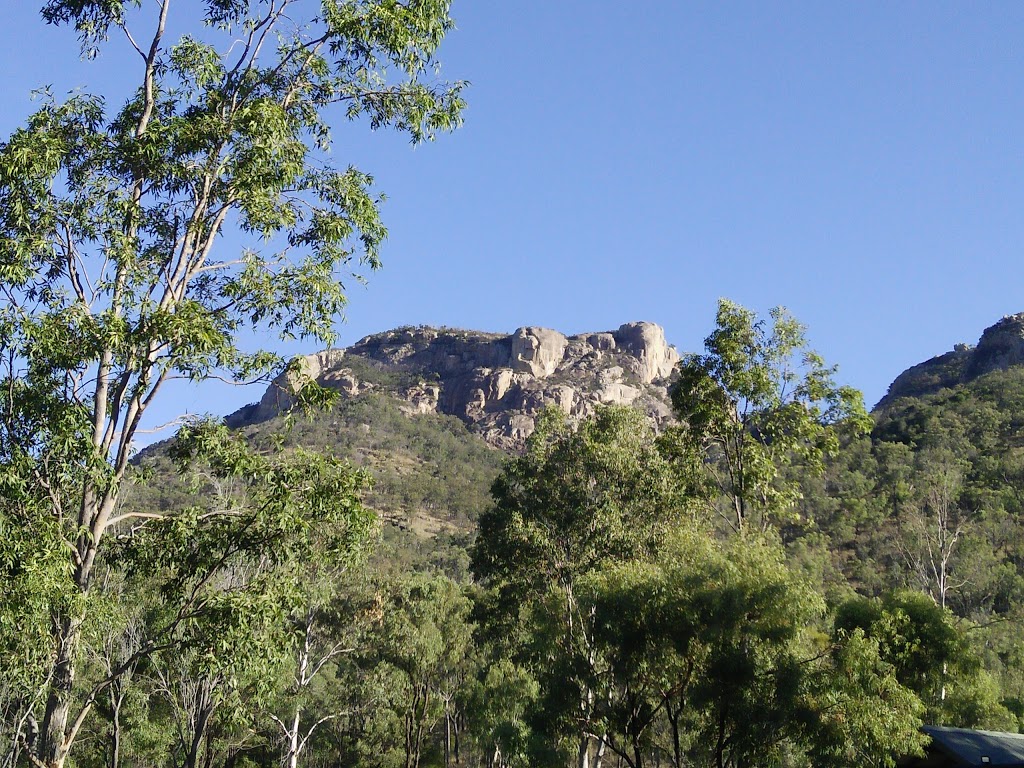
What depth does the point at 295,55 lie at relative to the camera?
918 centimetres

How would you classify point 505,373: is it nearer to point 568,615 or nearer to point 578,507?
point 578,507

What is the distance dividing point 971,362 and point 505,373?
75.2m

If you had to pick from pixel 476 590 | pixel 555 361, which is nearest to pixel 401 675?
pixel 476 590

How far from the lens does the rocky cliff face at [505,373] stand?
151 metres

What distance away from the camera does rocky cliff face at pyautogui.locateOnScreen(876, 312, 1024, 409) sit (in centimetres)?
11306

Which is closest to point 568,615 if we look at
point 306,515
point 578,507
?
point 578,507

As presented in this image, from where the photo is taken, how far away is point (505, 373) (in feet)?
527

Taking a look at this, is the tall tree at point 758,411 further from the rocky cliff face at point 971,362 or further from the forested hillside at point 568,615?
the rocky cliff face at point 971,362

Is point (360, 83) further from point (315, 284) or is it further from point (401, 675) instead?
point (401, 675)

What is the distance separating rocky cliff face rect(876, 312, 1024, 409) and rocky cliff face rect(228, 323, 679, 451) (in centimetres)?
3853

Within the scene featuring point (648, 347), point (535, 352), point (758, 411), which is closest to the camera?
point (758, 411)

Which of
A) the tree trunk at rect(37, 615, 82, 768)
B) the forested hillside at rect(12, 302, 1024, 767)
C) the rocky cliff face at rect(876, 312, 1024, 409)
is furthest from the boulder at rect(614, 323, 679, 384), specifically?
the tree trunk at rect(37, 615, 82, 768)

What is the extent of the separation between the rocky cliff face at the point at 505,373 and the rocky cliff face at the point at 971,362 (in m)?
38.5

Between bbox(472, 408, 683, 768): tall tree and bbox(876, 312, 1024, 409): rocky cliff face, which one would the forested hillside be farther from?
bbox(876, 312, 1024, 409): rocky cliff face
